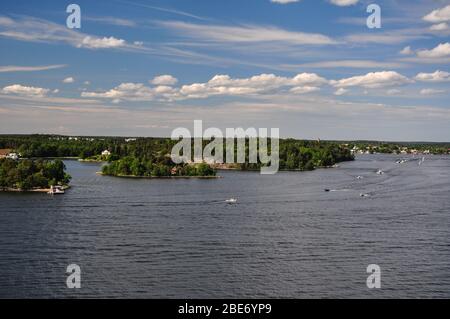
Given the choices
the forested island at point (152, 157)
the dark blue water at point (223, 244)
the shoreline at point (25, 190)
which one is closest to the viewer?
the dark blue water at point (223, 244)

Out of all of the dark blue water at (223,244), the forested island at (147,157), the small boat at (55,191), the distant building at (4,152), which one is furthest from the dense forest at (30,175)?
the distant building at (4,152)

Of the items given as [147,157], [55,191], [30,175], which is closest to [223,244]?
[55,191]

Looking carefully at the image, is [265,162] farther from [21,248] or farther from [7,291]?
[7,291]

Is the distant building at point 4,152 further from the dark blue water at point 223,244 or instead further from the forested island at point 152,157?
the dark blue water at point 223,244

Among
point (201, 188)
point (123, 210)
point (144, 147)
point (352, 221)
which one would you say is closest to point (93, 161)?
point (144, 147)

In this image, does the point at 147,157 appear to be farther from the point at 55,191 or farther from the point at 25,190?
the point at 55,191
